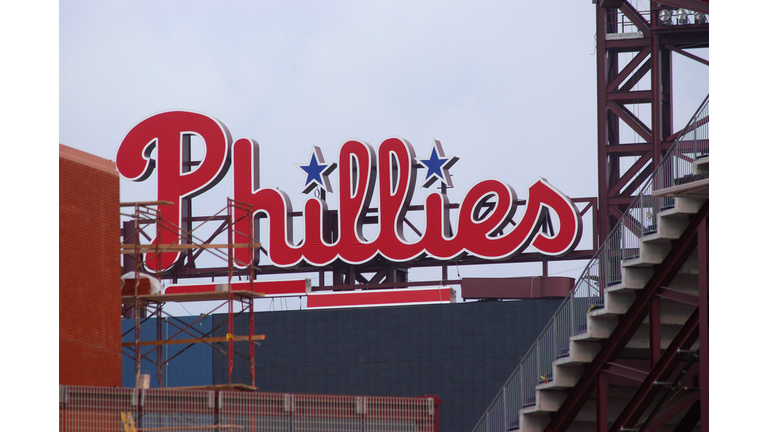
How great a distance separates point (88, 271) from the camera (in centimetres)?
2489

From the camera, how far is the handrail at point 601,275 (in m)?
25.1

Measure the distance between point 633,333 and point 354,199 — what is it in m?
17.5

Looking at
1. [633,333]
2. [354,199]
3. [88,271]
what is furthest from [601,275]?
[354,199]

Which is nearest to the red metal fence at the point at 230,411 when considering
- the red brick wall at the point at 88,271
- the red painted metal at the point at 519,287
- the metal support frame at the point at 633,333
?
the red brick wall at the point at 88,271

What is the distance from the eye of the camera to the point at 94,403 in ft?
73.0

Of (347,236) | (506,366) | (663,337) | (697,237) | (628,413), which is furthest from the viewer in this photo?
(347,236)

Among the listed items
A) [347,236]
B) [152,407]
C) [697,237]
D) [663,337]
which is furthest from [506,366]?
[152,407]

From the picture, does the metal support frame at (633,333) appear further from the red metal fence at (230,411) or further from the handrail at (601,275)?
the red metal fence at (230,411)

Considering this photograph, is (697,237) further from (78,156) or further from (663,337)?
(78,156)

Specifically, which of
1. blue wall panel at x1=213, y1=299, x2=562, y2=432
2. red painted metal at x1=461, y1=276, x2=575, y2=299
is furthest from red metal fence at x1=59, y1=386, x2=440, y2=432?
red painted metal at x1=461, y1=276, x2=575, y2=299

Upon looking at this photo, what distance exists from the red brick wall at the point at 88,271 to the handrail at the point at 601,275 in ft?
32.0

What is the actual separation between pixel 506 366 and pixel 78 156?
58.4 ft

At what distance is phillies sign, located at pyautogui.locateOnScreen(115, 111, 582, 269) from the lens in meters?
40.5

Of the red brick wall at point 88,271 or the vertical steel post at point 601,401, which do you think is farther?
the vertical steel post at point 601,401
